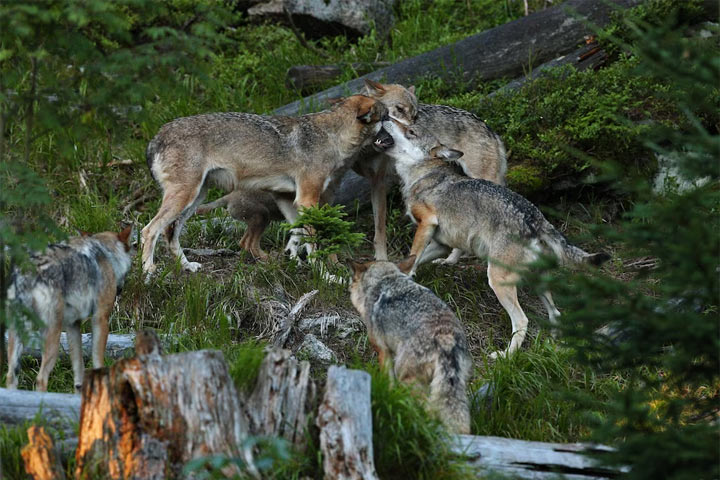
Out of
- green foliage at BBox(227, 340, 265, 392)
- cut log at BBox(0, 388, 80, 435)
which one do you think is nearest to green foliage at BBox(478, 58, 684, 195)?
green foliage at BBox(227, 340, 265, 392)

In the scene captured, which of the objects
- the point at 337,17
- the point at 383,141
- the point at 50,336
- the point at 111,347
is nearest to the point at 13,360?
the point at 50,336

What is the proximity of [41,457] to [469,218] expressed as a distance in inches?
187

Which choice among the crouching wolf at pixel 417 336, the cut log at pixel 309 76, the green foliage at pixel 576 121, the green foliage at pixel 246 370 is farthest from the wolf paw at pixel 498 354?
the cut log at pixel 309 76

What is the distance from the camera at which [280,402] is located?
5.02 metres

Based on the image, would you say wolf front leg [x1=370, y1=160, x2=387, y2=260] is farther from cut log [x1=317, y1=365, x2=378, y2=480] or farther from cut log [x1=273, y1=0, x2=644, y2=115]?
cut log [x1=317, y1=365, x2=378, y2=480]

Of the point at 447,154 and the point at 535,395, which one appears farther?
the point at 447,154

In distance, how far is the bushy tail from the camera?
18.3ft

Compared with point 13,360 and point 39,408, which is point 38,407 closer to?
point 39,408

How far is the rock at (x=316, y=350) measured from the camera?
7.53 metres

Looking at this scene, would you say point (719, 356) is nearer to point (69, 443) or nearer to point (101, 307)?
point (69, 443)

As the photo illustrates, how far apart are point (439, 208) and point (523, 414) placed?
2605 millimetres

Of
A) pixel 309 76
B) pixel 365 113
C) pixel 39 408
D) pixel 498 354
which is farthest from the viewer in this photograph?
pixel 309 76

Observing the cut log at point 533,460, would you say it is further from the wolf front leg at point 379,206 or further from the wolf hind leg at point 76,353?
the wolf front leg at point 379,206

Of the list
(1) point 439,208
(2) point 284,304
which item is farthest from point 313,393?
(1) point 439,208
